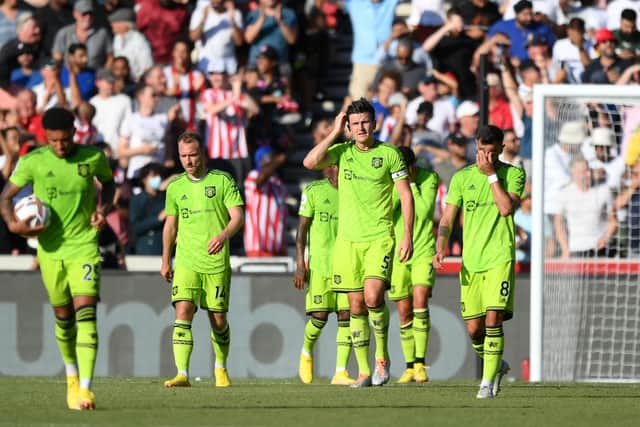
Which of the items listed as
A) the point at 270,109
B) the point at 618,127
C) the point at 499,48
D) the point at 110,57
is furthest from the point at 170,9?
the point at 618,127

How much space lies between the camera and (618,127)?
58.0 ft

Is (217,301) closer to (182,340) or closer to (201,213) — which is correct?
(182,340)

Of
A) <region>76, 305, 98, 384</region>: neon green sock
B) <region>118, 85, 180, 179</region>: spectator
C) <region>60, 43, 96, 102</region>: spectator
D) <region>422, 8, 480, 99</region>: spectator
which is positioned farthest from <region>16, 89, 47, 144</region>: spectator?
<region>76, 305, 98, 384</region>: neon green sock

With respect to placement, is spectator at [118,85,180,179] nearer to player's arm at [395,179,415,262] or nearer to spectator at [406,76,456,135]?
spectator at [406,76,456,135]

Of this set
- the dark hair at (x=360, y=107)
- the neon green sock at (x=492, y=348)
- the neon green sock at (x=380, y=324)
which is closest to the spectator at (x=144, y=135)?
the neon green sock at (x=380, y=324)

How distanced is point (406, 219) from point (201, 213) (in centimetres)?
212

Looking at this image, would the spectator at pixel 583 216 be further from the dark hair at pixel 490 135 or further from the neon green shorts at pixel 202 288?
the dark hair at pixel 490 135

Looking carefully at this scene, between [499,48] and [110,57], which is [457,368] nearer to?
[499,48]

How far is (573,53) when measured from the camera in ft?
65.3

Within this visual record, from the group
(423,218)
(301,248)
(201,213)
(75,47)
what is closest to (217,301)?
(201,213)

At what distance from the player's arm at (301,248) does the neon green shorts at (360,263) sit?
1.54 metres

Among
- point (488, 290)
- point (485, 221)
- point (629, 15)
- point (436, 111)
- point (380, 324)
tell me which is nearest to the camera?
point (488, 290)

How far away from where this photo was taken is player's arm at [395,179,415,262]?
1218cm

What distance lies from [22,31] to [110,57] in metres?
1.45
